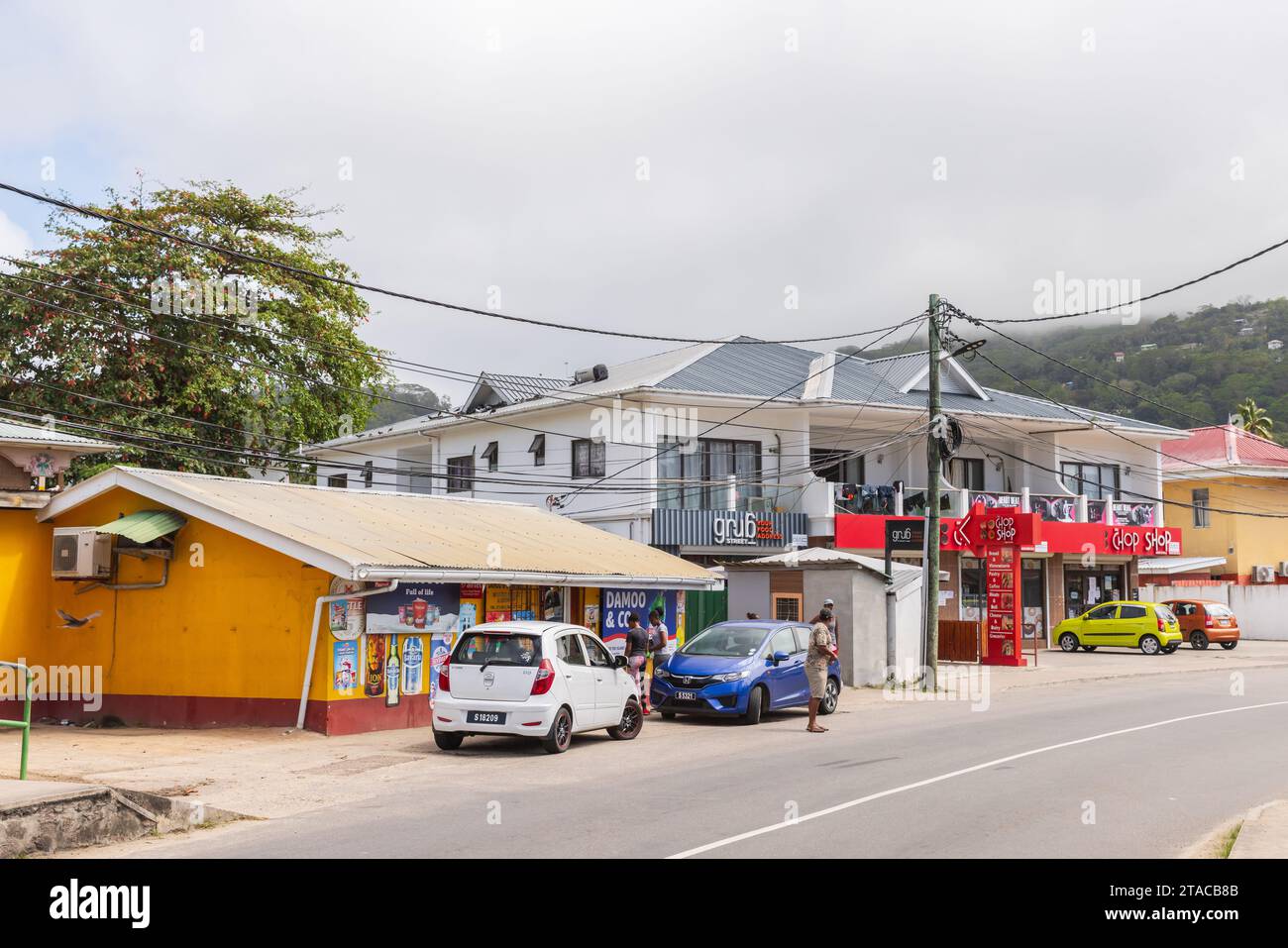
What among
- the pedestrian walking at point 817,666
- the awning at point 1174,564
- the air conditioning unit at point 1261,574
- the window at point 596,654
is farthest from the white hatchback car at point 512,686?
the air conditioning unit at point 1261,574

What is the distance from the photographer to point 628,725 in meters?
17.7

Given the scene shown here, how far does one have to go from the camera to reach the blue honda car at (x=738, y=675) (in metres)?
19.4

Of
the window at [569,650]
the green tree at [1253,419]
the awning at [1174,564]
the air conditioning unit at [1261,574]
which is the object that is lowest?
the window at [569,650]

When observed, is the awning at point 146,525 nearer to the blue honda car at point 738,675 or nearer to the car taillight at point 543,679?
the car taillight at point 543,679

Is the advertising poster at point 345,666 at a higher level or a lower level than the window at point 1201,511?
lower

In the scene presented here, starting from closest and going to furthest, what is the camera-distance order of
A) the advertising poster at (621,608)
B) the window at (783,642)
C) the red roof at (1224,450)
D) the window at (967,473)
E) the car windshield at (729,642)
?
1. the car windshield at (729,642)
2. the window at (783,642)
3. the advertising poster at (621,608)
4. the window at (967,473)
5. the red roof at (1224,450)

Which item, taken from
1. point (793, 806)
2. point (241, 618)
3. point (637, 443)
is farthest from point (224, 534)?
point (637, 443)

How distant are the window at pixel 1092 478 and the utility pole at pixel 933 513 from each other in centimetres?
1926

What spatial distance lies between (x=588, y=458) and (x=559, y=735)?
20.4 meters

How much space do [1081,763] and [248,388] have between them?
25.3m

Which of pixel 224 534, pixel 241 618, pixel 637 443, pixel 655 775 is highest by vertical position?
pixel 637 443

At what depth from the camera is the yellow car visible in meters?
38.7
